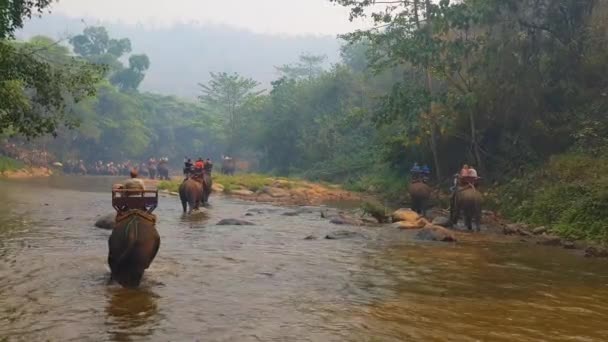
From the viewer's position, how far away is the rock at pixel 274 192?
105 ft

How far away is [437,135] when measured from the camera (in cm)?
2752

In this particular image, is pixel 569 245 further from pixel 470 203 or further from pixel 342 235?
pixel 342 235

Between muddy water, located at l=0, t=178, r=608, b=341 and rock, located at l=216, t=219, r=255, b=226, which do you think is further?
rock, located at l=216, t=219, r=255, b=226

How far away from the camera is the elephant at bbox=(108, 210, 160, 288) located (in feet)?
32.7

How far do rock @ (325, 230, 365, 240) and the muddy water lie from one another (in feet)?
1.75

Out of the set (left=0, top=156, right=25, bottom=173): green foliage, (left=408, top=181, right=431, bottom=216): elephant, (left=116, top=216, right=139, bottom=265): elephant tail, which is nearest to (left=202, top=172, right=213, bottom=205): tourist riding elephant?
(left=408, top=181, right=431, bottom=216): elephant

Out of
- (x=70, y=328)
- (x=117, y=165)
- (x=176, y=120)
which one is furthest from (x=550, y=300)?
(x=176, y=120)

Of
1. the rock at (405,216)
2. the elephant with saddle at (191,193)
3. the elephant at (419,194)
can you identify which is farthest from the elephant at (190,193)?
the elephant at (419,194)

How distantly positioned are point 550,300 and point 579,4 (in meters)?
17.6

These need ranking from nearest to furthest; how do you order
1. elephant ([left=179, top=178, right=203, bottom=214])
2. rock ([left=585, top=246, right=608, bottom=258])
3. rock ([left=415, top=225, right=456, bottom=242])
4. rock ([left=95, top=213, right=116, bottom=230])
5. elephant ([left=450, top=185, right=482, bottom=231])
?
rock ([left=585, top=246, right=608, bottom=258]), rock ([left=415, top=225, right=456, bottom=242]), rock ([left=95, top=213, right=116, bottom=230]), elephant ([left=450, top=185, right=482, bottom=231]), elephant ([left=179, top=178, right=203, bottom=214])

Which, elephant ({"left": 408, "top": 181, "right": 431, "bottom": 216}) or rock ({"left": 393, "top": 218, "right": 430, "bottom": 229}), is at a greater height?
elephant ({"left": 408, "top": 181, "right": 431, "bottom": 216})

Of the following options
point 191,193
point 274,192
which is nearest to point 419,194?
point 191,193

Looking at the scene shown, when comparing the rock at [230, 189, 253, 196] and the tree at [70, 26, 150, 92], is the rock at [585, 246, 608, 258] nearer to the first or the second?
the rock at [230, 189, 253, 196]

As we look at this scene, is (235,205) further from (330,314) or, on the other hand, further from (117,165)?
(117,165)
